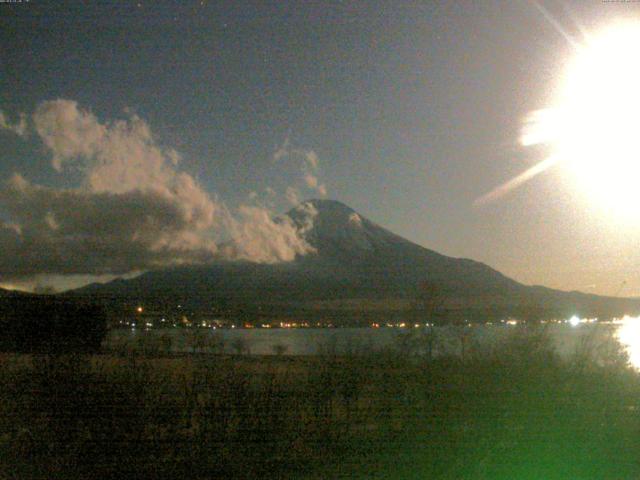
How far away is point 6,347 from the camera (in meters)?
13.0

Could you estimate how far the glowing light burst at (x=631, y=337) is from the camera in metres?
16.3

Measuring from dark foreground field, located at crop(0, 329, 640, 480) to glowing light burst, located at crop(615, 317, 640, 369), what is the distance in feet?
11.5

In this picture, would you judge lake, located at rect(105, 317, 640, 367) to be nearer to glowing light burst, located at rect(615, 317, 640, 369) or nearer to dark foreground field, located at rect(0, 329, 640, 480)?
glowing light burst, located at rect(615, 317, 640, 369)

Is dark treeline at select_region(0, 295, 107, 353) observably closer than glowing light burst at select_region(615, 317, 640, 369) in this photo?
Yes

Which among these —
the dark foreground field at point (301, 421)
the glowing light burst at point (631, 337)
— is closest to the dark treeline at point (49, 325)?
the dark foreground field at point (301, 421)

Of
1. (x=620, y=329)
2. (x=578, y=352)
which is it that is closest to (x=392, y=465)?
(x=578, y=352)

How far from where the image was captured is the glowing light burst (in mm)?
16328

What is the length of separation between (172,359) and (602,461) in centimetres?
630

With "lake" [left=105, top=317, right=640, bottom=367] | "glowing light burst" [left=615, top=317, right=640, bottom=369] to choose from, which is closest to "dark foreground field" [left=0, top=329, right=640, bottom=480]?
"lake" [left=105, top=317, right=640, bottom=367]

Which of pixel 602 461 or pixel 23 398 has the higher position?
pixel 23 398

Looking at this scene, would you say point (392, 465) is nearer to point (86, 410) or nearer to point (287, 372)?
point (287, 372)

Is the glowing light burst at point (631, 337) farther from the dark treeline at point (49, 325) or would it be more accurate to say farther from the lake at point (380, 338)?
the dark treeline at point (49, 325)

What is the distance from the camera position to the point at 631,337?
19172 millimetres

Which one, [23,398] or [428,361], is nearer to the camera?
[23,398]
